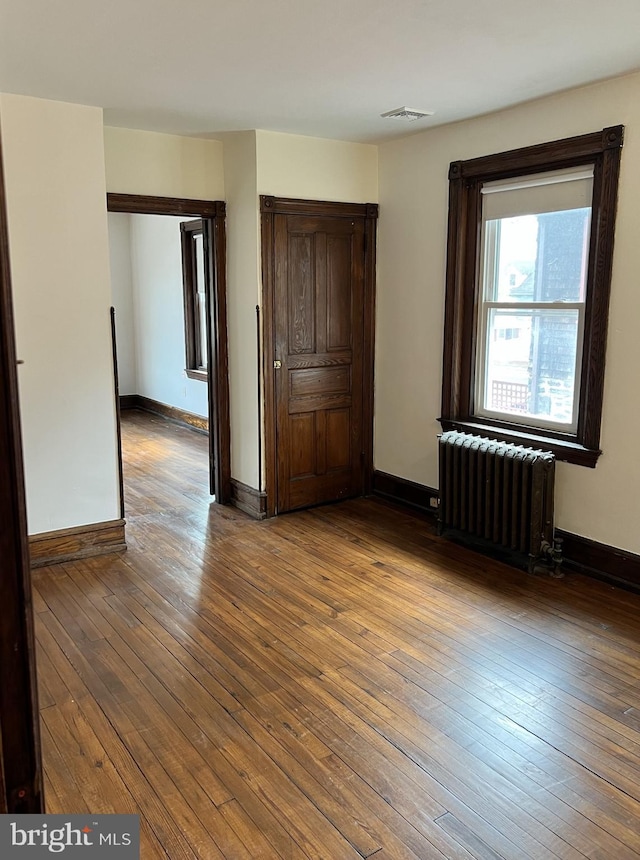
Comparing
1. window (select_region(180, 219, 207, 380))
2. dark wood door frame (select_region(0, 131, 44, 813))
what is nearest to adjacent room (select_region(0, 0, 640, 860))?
dark wood door frame (select_region(0, 131, 44, 813))

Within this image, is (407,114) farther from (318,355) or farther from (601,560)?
(601,560)

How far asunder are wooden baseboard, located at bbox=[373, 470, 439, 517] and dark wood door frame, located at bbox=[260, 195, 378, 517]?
0.10 meters

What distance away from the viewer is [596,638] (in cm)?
325

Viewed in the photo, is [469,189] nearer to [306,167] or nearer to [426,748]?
[306,167]

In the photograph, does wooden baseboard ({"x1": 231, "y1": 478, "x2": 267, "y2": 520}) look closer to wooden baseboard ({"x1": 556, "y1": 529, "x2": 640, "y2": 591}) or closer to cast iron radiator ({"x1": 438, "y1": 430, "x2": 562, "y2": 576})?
cast iron radiator ({"x1": 438, "y1": 430, "x2": 562, "y2": 576})

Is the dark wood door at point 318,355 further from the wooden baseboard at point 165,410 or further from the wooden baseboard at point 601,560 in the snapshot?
the wooden baseboard at point 165,410

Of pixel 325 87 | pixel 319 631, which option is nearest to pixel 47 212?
pixel 325 87

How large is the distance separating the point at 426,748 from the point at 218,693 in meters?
0.86

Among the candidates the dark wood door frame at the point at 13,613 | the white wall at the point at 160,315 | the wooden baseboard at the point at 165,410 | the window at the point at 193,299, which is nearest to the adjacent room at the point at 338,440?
the dark wood door frame at the point at 13,613

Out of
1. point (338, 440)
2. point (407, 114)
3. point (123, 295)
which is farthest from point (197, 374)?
point (407, 114)

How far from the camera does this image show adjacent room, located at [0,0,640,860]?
2.28 meters

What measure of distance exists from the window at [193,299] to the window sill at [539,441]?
3637 mm

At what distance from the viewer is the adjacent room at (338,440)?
228 centimetres

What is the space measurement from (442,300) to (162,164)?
6.82 ft
